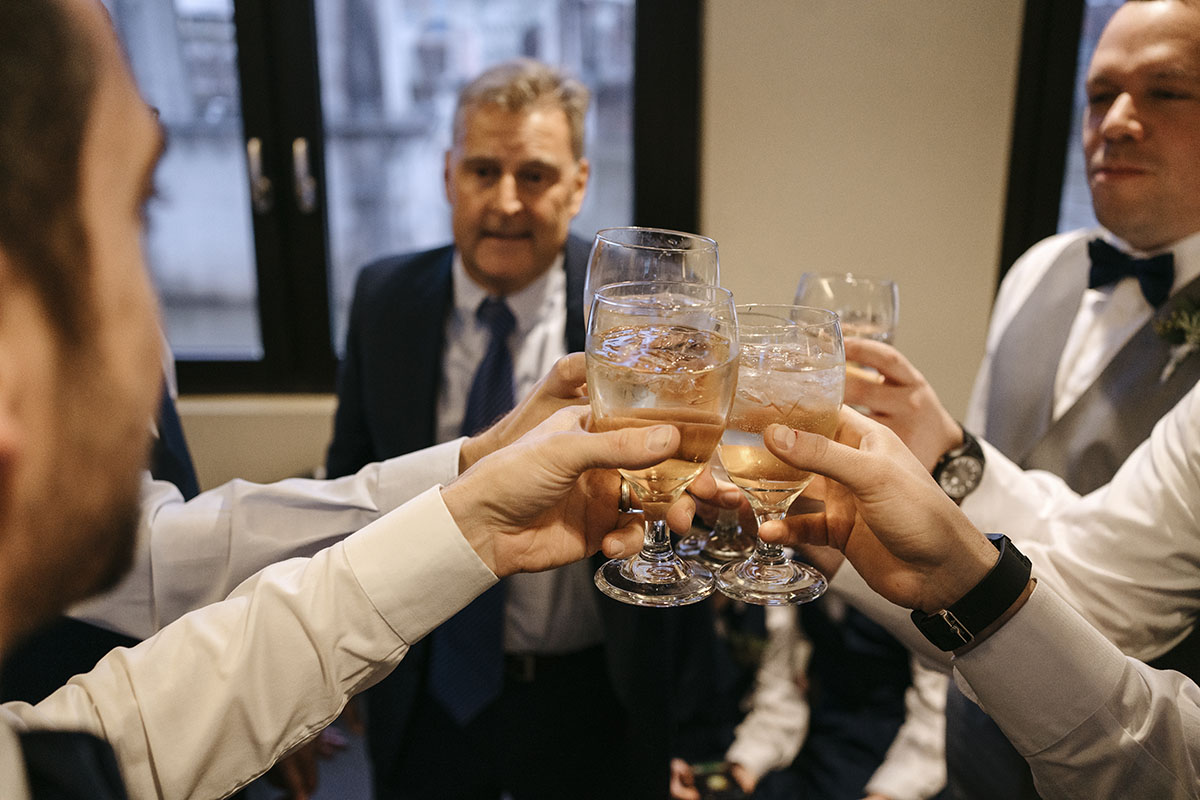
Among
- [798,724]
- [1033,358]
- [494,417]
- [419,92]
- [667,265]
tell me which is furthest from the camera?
[419,92]

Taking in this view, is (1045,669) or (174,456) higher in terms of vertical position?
(174,456)

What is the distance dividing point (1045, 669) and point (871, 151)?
2.68 meters

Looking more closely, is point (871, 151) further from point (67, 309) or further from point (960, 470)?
point (67, 309)

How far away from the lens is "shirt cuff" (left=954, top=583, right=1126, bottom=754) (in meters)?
0.96

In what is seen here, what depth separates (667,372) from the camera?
0.88m

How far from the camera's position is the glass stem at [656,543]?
108cm

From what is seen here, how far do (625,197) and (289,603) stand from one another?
294 centimetres

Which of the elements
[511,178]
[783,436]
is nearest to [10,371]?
[783,436]

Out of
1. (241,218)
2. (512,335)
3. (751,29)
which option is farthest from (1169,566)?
(241,218)

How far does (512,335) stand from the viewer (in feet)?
7.51

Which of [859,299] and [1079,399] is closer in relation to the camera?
[859,299]

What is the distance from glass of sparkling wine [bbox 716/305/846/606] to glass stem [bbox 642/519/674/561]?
0.29 feet

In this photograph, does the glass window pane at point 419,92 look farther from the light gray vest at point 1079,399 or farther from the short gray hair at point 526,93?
the light gray vest at point 1079,399

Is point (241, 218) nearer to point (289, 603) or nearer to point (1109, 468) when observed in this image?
point (289, 603)
